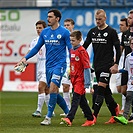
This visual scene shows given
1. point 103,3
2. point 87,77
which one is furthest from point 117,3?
point 87,77

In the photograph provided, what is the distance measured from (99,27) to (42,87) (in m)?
3.03

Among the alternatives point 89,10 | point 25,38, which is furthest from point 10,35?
point 89,10

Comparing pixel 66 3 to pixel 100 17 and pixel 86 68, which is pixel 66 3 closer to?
pixel 100 17

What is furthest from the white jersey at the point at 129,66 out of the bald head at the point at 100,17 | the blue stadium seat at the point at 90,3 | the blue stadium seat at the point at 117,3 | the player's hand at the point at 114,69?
the blue stadium seat at the point at 90,3

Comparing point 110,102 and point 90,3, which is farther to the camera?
point 90,3

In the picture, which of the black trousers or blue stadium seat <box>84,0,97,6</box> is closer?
the black trousers

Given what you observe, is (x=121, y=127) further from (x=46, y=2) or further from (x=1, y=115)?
(x=46, y=2)

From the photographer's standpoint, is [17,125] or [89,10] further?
[89,10]

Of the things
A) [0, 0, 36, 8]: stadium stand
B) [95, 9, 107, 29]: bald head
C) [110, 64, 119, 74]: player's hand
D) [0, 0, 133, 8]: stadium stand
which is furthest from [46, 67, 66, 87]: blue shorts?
[0, 0, 36, 8]: stadium stand

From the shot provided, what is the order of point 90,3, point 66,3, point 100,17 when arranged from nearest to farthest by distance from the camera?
1. point 100,17
2. point 90,3
3. point 66,3

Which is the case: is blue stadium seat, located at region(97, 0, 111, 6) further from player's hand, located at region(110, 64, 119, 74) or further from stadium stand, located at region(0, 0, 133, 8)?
player's hand, located at region(110, 64, 119, 74)

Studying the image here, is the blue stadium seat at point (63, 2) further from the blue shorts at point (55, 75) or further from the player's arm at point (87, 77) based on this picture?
the player's arm at point (87, 77)

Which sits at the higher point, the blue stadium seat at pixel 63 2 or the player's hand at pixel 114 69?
the blue stadium seat at pixel 63 2

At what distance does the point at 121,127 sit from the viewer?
12227mm
